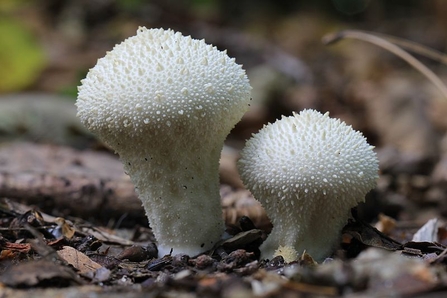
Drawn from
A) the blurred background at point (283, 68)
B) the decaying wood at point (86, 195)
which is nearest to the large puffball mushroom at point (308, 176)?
the decaying wood at point (86, 195)

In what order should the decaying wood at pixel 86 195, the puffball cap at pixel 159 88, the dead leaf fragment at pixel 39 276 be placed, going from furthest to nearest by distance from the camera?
the decaying wood at pixel 86 195 < the puffball cap at pixel 159 88 < the dead leaf fragment at pixel 39 276

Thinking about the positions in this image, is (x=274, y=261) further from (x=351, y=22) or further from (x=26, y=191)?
(x=351, y=22)

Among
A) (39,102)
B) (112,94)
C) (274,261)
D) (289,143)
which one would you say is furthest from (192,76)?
(39,102)

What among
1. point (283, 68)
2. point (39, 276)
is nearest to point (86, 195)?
point (39, 276)

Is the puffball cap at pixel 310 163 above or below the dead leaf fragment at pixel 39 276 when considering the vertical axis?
above

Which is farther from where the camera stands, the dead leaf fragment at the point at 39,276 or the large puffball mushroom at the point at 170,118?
the large puffball mushroom at the point at 170,118

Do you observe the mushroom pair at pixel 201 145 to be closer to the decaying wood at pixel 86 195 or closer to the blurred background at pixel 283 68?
the decaying wood at pixel 86 195

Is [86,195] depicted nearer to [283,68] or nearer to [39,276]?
[39,276]

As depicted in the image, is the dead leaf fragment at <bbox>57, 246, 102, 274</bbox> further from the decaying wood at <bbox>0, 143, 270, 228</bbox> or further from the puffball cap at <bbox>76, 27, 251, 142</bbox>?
the decaying wood at <bbox>0, 143, 270, 228</bbox>

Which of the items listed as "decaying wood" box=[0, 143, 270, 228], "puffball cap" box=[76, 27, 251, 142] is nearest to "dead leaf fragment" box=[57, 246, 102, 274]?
"puffball cap" box=[76, 27, 251, 142]
